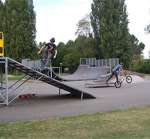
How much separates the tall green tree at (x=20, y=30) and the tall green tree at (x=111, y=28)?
9855 mm

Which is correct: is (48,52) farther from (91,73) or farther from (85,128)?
(85,128)

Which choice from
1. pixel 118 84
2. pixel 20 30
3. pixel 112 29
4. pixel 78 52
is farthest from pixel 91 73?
pixel 78 52

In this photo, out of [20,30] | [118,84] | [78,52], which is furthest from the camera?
[78,52]

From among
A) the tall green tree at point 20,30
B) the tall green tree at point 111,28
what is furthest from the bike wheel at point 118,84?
the tall green tree at point 20,30

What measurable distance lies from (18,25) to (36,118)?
6298cm

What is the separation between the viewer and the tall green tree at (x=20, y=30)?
74.1 m

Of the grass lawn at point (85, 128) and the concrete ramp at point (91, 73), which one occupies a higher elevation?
the concrete ramp at point (91, 73)

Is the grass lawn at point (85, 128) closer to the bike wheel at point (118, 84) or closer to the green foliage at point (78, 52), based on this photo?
the bike wheel at point (118, 84)

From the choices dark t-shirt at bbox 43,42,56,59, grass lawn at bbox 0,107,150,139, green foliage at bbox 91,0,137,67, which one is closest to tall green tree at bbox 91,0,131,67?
green foliage at bbox 91,0,137,67

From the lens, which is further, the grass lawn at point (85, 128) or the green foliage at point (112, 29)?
the green foliage at point (112, 29)

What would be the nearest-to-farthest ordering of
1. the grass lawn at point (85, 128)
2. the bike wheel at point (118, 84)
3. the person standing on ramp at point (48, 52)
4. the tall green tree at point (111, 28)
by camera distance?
the grass lawn at point (85, 128) < the person standing on ramp at point (48, 52) < the bike wheel at point (118, 84) < the tall green tree at point (111, 28)

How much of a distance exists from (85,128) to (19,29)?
64556 millimetres

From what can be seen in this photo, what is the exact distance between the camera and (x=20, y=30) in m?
74.9

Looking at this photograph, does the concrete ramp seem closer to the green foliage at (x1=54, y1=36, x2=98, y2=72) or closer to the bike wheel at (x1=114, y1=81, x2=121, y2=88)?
the bike wheel at (x1=114, y1=81, x2=121, y2=88)
